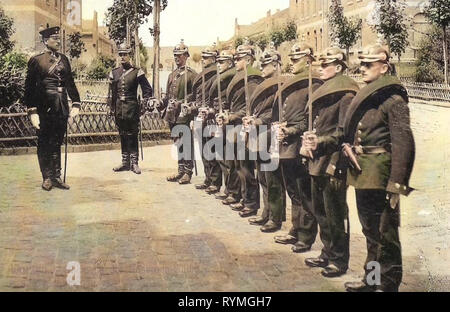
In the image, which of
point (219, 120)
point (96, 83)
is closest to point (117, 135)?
point (96, 83)

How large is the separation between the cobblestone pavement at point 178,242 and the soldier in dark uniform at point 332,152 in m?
0.22

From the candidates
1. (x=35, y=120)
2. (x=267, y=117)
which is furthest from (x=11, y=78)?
(x=267, y=117)

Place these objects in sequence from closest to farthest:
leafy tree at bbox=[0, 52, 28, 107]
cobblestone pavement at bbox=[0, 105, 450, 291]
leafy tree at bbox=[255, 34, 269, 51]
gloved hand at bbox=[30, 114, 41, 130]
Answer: cobblestone pavement at bbox=[0, 105, 450, 291]
leafy tree at bbox=[255, 34, 269, 51]
gloved hand at bbox=[30, 114, 41, 130]
leafy tree at bbox=[0, 52, 28, 107]

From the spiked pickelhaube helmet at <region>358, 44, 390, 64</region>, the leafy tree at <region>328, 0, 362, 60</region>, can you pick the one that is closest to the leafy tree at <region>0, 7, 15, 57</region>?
the leafy tree at <region>328, 0, 362, 60</region>

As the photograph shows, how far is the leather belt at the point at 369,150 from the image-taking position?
4.35 metres

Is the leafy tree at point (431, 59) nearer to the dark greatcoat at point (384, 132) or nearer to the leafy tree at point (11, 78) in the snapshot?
the dark greatcoat at point (384, 132)

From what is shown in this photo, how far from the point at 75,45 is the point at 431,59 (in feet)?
13.2

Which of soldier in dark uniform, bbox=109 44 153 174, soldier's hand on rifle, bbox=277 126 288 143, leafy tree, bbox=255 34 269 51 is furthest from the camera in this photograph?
soldier in dark uniform, bbox=109 44 153 174

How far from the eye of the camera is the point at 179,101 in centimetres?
780

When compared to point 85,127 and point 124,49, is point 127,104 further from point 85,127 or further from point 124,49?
point 85,127

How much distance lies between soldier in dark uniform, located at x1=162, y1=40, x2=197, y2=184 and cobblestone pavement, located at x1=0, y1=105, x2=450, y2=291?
3.17 feet

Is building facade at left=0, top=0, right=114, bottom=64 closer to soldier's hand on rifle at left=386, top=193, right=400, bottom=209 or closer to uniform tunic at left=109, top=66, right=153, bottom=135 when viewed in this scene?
uniform tunic at left=109, top=66, right=153, bottom=135

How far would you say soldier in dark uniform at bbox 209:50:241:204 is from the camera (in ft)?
22.9

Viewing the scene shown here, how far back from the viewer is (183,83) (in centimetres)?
772
